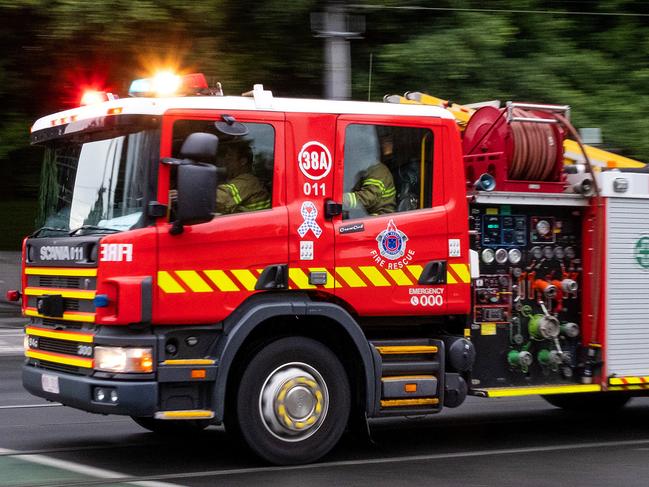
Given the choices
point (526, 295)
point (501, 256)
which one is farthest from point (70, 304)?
point (526, 295)

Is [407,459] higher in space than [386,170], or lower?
lower

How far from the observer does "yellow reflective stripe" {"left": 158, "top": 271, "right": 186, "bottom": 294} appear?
24.7 ft

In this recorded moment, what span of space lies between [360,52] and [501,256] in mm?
10205

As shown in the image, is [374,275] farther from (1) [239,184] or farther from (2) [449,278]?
(1) [239,184]

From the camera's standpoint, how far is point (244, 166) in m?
7.89

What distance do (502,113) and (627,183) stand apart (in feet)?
3.90

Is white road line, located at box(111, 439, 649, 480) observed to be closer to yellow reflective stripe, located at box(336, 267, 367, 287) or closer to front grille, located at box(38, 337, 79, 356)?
front grille, located at box(38, 337, 79, 356)

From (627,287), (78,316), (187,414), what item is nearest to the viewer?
(187,414)

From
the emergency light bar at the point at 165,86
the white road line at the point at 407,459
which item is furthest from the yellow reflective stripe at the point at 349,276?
the emergency light bar at the point at 165,86

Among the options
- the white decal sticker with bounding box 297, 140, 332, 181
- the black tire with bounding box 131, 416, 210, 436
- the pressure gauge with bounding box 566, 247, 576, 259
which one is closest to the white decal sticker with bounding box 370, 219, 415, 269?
the white decal sticker with bounding box 297, 140, 332, 181

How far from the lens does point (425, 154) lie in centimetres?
853

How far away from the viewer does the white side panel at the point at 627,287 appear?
9.11 metres

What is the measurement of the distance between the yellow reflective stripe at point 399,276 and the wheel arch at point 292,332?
0.46 meters

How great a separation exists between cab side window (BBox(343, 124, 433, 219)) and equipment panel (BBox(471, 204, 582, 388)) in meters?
0.54
